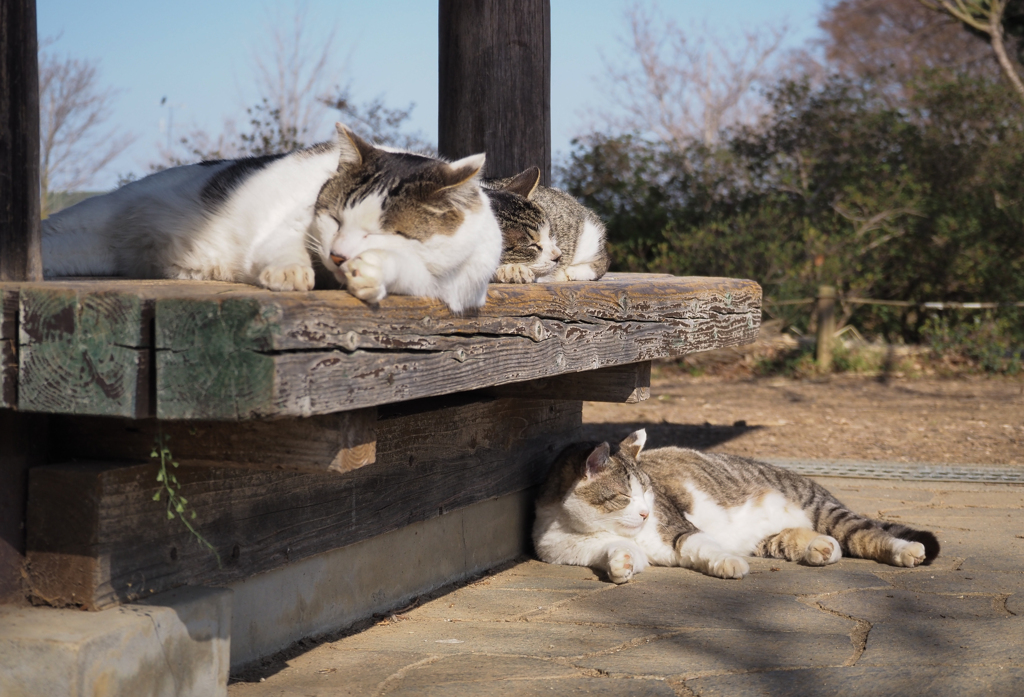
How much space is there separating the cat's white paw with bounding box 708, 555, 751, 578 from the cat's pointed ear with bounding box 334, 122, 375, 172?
2095 millimetres

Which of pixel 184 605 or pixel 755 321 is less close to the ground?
pixel 755 321

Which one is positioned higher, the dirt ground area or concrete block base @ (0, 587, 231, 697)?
concrete block base @ (0, 587, 231, 697)

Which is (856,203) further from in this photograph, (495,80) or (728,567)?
(728,567)

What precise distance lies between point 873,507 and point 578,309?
8.58ft

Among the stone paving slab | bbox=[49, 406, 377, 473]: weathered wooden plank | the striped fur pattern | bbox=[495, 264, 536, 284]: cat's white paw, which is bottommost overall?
the stone paving slab

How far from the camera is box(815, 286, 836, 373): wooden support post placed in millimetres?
9086

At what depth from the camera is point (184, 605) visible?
2.00 m

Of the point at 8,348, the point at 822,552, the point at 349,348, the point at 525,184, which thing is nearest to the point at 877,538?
the point at 822,552

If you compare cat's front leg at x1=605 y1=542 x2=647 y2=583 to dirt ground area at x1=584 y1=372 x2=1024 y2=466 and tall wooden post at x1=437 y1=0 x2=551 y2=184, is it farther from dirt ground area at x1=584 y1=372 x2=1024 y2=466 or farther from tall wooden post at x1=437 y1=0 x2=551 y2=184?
dirt ground area at x1=584 y1=372 x2=1024 y2=466

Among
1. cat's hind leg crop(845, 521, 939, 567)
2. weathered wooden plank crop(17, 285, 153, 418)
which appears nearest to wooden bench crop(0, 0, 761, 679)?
weathered wooden plank crop(17, 285, 153, 418)

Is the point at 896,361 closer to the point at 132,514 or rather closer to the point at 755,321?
the point at 755,321

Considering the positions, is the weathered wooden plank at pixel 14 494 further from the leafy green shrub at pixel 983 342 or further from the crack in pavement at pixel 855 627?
the leafy green shrub at pixel 983 342

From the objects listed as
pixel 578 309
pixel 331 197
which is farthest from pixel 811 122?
pixel 331 197

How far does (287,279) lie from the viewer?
5.79 feet
